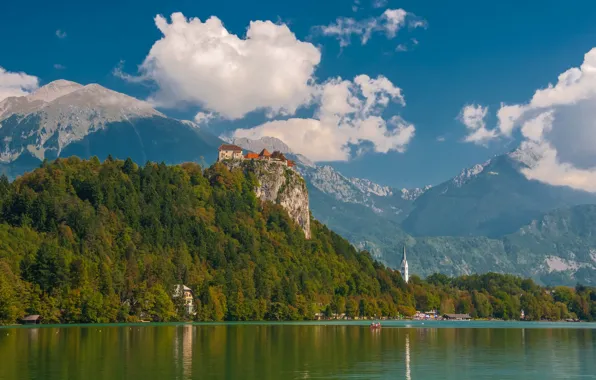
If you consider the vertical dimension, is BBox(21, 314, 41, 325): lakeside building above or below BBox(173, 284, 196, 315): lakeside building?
below

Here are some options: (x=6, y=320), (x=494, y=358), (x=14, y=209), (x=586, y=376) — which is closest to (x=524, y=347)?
(x=494, y=358)

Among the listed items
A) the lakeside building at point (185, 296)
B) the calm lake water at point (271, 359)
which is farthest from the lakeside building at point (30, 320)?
the lakeside building at point (185, 296)

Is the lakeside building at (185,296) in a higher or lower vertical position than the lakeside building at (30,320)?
higher

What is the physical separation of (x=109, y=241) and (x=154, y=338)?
95.9m

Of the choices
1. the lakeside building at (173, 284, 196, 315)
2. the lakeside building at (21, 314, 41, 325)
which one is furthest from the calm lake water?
the lakeside building at (173, 284, 196, 315)

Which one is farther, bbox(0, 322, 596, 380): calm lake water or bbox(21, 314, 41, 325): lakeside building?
bbox(21, 314, 41, 325): lakeside building

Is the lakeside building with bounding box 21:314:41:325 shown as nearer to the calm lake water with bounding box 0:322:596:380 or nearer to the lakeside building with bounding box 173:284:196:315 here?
the calm lake water with bounding box 0:322:596:380

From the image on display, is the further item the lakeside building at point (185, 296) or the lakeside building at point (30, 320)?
the lakeside building at point (185, 296)

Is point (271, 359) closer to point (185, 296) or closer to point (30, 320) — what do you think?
point (30, 320)

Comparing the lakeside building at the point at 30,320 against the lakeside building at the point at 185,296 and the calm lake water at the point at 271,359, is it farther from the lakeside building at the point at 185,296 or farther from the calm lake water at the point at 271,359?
the lakeside building at the point at 185,296

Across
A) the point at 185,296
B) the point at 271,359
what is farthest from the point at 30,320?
the point at 271,359

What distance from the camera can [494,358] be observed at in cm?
8425

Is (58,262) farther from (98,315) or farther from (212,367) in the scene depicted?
(212,367)

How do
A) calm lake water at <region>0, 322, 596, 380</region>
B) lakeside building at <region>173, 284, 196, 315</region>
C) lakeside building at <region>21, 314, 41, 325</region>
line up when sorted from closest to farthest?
calm lake water at <region>0, 322, 596, 380</region>, lakeside building at <region>21, 314, 41, 325</region>, lakeside building at <region>173, 284, 196, 315</region>
